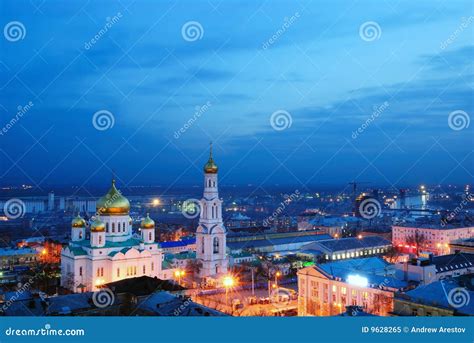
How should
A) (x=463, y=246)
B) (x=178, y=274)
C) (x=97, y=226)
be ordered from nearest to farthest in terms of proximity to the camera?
1. (x=97, y=226)
2. (x=178, y=274)
3. (x=463, y=246)

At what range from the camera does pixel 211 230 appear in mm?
12484

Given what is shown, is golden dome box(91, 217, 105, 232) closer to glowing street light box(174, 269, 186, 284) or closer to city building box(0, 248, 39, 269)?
glowing street light box(174, 269, 186, 284)

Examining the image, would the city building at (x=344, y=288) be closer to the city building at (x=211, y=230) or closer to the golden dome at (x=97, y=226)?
the city building at (x=211, y=230)

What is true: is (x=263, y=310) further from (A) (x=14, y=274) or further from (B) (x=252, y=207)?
(B) (x=252, y=207)

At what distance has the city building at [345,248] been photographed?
15398 millimetres

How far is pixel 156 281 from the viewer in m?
9.42

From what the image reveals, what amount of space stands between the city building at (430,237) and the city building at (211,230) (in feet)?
25.7

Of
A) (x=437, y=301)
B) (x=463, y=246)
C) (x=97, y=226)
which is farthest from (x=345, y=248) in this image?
(x=437, y=301)

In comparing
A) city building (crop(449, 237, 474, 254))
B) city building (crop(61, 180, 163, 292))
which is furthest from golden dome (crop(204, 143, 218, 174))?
city building (crop(449, 237, 474, 254))

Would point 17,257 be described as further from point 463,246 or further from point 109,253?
point 463,246

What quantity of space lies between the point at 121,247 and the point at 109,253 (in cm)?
31

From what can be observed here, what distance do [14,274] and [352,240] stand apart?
980cm

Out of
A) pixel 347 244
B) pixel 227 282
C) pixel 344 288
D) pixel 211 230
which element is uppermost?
pixel 347 244
